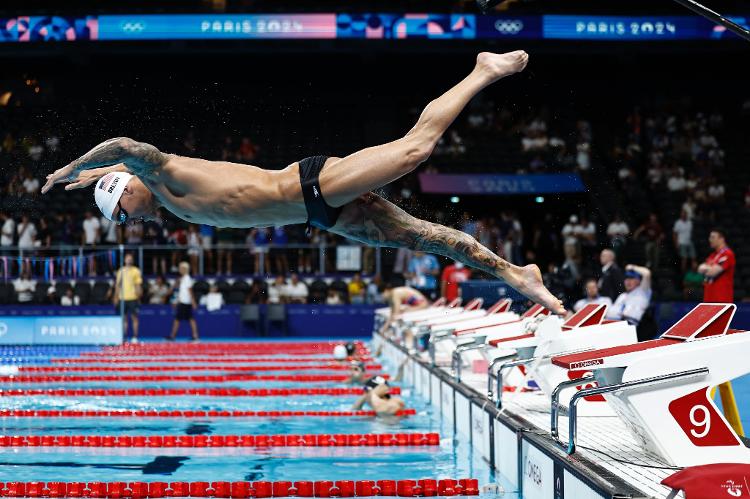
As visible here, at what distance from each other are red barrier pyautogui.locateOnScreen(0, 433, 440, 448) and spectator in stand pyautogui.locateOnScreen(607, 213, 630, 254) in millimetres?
12555

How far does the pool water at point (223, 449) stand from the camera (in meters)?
5.94

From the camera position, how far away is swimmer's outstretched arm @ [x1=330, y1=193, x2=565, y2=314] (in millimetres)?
4867

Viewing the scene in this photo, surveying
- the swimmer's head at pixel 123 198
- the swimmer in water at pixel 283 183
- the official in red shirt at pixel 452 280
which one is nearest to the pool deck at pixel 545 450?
the swimmer in water at pixel 283 183

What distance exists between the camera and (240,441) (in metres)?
7.06

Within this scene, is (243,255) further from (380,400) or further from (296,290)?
(380,400)

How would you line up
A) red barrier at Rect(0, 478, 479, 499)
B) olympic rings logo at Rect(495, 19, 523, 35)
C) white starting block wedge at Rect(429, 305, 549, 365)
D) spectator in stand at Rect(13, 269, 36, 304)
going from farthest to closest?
olympic rings logo at Rect(495, 19, 523, 35) → spectator in stand at Rect(13, 269, 36, 304) → white starting block wedge at Rect(429, 305, 549, 365) → red barrier at Rect(0, 478, 479, 499)

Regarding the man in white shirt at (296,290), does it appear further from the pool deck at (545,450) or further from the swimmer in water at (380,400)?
the pool deck at (545,450)

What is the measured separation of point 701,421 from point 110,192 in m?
2.88

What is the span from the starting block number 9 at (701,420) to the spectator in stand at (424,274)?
557 inches

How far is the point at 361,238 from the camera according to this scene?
194 inches

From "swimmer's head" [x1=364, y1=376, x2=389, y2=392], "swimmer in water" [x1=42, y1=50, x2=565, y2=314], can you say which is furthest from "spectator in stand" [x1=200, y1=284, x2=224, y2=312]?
"swimmer in water" [x1=42, y1=50, x2=565, y2=314]

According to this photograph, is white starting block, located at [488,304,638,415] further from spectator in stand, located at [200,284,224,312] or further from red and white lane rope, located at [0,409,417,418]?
spectator in stand, located at [200,284,224,312]

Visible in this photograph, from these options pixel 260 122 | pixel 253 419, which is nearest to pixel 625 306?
pixel 253 419

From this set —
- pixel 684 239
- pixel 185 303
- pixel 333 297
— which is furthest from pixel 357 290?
pixel 684 239
